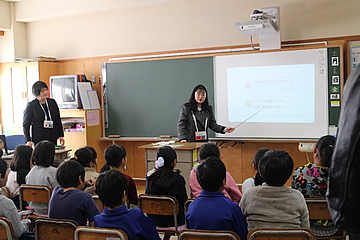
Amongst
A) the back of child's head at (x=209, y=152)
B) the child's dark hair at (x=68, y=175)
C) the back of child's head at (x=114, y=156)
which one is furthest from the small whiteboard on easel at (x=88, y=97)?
the child's dark hair at (x=68, y=175)

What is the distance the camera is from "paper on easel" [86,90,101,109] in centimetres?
628

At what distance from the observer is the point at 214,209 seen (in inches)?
78.5

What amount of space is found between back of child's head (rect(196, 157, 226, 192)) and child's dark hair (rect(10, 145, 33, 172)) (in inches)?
78.6

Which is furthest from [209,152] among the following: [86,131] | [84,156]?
[86,131]

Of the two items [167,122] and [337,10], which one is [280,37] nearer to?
[337,10]

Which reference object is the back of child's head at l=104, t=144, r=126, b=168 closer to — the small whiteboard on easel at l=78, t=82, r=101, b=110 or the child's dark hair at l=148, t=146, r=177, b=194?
the child's dark hair at l=148, t=146, r=177, b=194

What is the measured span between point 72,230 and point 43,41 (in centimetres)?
576

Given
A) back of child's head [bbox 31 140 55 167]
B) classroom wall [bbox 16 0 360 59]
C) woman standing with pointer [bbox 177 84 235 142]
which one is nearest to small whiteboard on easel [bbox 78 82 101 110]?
classroom wall [bbox 16 0 360 59]

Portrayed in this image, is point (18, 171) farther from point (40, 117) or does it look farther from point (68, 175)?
point (40, 117)

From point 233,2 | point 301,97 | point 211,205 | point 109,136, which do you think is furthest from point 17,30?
point 211,205

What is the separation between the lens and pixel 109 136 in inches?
251

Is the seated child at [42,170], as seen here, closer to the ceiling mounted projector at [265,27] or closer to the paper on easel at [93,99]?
the ceiling mounted projector at [265,27]

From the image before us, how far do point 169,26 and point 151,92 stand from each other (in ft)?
3.63

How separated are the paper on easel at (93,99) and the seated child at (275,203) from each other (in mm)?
4631
